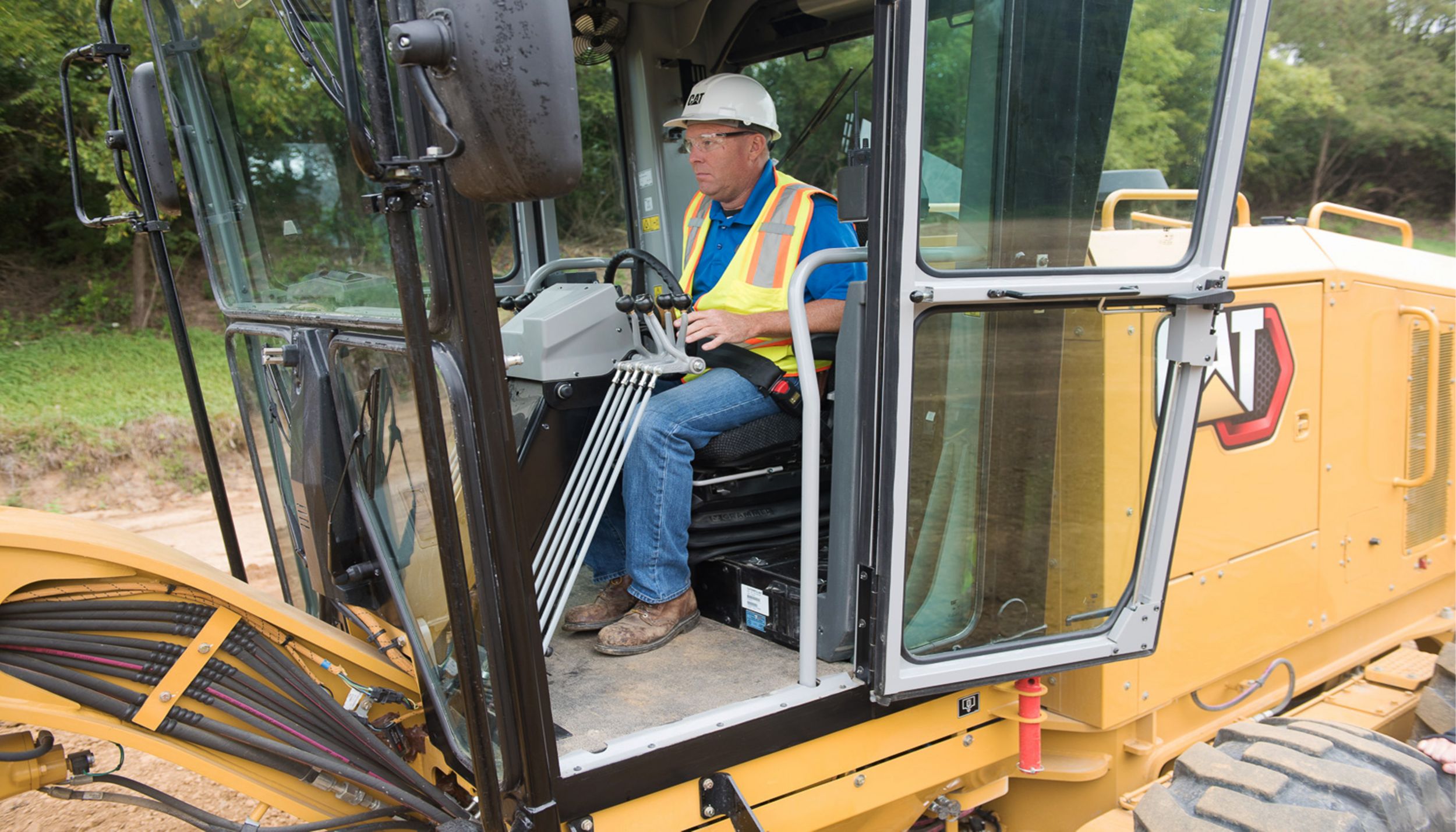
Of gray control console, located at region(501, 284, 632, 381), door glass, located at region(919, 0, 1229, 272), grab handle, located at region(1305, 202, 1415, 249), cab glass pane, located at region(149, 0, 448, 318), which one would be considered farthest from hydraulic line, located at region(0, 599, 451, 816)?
grab handle, located at region(1305, 202, 1415, 249)

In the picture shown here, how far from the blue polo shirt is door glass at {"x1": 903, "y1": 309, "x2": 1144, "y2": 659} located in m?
0.58

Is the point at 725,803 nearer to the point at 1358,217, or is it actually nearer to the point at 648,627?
the point at 648,627

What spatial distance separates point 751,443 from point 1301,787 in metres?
1.44

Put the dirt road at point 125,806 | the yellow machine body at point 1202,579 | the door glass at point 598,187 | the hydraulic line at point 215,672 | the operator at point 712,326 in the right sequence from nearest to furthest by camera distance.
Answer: the hydraulic line at point 215,672, the yellow machine body at point 1202,579, the operator at point 712,326, the dirt road at point 125,806, the door glass at point 598,187

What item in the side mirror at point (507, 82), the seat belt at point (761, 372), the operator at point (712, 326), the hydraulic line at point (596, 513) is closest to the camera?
the side mirror at point (507, 82)

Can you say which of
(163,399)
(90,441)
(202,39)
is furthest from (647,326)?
(163,399)

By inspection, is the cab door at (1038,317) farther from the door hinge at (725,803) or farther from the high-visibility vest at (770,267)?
the high-visibility vest at (770,267)

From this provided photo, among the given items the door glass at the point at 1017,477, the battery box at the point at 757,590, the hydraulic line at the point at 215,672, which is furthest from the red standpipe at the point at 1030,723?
the hydraulic line at the point at 215,672

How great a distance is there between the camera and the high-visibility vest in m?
2.71

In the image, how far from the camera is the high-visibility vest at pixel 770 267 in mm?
2715

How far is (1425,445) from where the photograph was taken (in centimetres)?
334

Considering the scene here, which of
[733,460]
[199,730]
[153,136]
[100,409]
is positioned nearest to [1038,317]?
[733,460]

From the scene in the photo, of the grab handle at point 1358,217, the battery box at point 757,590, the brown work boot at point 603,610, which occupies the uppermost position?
the grab handle at point 1358,217

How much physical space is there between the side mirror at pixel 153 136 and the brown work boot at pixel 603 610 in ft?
4.74
